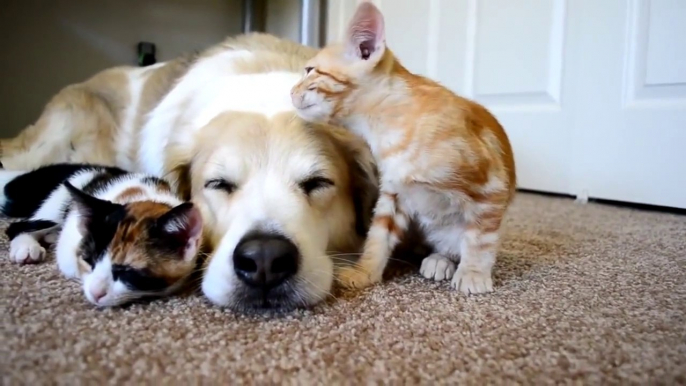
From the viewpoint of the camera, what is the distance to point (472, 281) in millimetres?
891

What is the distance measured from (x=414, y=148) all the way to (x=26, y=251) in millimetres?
762

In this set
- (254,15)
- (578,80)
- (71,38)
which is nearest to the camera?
(578,80)

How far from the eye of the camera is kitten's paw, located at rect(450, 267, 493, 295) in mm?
882

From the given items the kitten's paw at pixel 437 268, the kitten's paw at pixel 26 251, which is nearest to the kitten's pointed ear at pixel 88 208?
the kitten's paw at pixel 26 251

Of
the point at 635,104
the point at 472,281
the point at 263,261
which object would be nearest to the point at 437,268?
the point at 472,281

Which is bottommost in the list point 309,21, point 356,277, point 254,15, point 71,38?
point 356,277

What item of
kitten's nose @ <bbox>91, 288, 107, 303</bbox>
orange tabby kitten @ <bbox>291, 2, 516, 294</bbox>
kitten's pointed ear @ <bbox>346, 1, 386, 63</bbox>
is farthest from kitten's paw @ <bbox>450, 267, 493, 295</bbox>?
kitten's nose @ <bbox>91, 288, 107, 303</bbox>

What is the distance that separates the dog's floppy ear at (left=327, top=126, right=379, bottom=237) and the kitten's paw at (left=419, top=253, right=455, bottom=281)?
0.20 m

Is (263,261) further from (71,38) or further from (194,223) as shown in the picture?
(71,38)

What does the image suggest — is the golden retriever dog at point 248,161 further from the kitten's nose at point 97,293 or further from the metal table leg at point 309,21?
the metal table leg at point 309,21

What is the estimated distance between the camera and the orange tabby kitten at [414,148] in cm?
87

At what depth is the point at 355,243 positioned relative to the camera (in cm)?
113

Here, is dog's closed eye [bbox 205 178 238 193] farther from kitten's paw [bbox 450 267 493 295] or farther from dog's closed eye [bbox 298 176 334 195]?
kitten's paw [bbox 450 267 493 295]

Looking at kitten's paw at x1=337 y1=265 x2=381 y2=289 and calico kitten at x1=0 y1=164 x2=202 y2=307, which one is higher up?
calico kitten at x1=0 y1=164 x2=202 y2=307
